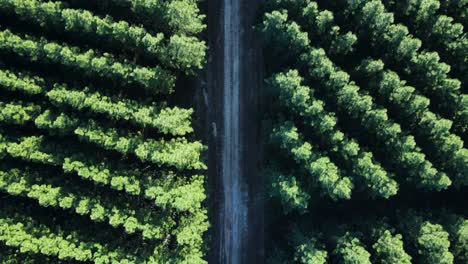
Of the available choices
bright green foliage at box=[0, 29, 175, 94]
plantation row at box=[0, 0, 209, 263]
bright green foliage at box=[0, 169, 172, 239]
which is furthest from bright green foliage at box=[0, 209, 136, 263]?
bright green foliage at box=[0, 29, 175, 94]

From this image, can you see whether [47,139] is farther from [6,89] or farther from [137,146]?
[137,146]

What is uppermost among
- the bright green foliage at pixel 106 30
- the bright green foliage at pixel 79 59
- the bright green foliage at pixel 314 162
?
the bright green foliage at pixel 106 30

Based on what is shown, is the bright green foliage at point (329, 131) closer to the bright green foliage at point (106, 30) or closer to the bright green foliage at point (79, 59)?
the bright green foliage at point (106, 30)

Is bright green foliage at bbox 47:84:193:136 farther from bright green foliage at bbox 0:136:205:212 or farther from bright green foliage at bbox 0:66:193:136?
bright green foliage at bbox 0:136:205:212

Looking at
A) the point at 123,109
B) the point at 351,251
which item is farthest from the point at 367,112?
the point at 123,109

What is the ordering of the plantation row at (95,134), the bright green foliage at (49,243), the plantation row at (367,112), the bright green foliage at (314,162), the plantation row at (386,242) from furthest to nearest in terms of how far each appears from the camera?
the plantation row at (386,242)
the plantation row at (367,112)
the bright green foliage at (314,162)
the bright green foliage at (49,243)
the plantation row at (95,134)

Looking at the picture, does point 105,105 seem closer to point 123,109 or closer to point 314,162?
Answer: point 123,109

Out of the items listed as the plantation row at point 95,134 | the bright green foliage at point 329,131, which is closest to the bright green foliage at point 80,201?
the plantation row at point 95,134
